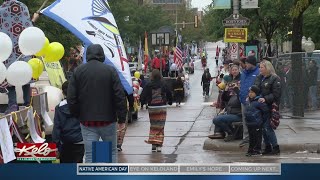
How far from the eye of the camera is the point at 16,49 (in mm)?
10727

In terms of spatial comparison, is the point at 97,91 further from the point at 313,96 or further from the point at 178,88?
the point at 178,88

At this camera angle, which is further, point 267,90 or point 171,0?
point 171,0

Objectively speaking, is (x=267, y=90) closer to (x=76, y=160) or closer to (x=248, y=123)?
(x=248, y=123)

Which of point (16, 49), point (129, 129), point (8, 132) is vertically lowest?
point (129, 129)

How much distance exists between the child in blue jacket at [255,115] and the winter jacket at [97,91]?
13.6ft

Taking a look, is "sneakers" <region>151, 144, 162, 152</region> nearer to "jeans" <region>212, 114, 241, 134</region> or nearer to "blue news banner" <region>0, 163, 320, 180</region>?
"jeans" <region>212, 114, 241, 134</region>

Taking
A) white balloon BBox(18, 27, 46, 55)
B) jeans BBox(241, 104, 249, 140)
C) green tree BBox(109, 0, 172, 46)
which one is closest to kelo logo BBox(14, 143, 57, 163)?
white balloon BBox(18, 27, 46, 55)

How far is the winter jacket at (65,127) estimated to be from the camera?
316 inches

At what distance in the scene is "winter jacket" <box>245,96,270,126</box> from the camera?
10.6 meters

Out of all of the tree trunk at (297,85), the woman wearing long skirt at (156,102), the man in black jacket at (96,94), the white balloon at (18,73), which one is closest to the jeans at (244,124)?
the woman wearing long skirt at (156,102)

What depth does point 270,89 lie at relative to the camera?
10664 mm

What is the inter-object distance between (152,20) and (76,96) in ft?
208

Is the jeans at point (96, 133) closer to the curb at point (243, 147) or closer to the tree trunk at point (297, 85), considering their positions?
the curb at point (243, 147)

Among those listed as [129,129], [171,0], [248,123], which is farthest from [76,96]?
[171,0]
